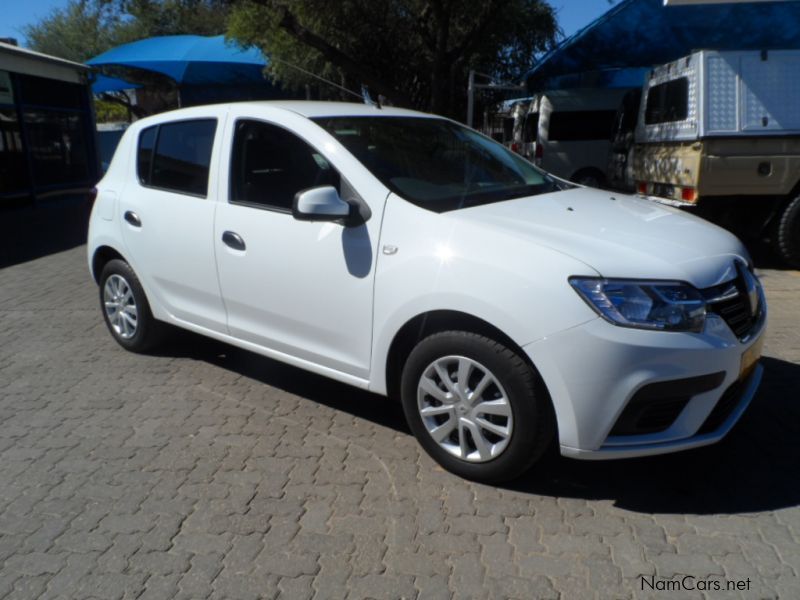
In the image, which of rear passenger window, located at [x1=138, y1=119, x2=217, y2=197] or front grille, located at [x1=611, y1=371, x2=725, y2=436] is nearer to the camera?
front grille, located at [x1=611, y1=371, x2=725, y2=436]

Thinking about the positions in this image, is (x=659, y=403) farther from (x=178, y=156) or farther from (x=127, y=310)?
(x=127, y=310)

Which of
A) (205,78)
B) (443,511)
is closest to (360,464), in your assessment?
(443,511)

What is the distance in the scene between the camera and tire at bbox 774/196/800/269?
24.1ft

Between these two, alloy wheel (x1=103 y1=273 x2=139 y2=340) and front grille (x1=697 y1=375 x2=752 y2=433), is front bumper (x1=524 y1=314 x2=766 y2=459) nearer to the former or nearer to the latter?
front grille (x1=697 y1=375 x2=752 y2=433)

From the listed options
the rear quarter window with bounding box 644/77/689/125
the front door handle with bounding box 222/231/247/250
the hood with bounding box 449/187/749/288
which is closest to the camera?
the hood with bounding box 449/187/749/288

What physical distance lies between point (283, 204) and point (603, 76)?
1201 centimetres

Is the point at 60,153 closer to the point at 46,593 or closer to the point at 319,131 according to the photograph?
the point at 319,131

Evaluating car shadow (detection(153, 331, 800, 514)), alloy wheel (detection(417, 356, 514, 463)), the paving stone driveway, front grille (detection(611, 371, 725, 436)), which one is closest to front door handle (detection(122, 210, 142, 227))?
the paving stone driveway

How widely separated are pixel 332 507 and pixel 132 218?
2614mm

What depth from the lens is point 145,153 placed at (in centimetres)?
495

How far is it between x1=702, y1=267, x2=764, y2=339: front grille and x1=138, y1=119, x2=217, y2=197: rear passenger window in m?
2.82

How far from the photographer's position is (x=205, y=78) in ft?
62.0

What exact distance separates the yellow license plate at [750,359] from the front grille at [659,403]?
0.64ft

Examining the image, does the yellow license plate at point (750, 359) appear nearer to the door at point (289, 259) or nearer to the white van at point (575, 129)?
the door at point (289, 259)
